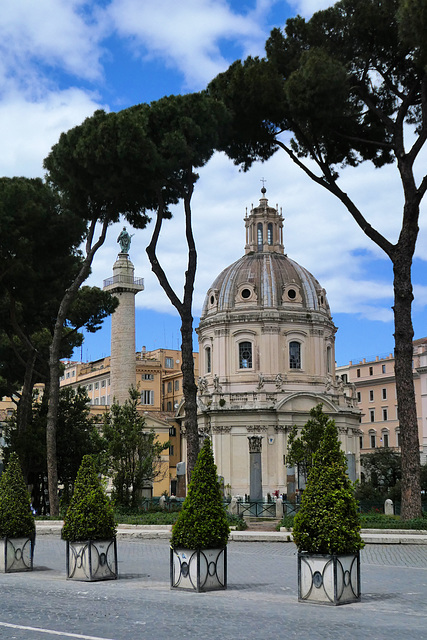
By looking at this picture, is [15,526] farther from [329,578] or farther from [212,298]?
[212,298]

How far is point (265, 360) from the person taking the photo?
54.9 metres

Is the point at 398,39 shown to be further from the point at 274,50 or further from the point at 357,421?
the point at 357,421

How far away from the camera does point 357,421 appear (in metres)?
58.0

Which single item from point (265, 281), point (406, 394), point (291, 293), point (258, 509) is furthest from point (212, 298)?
point (406, 394)

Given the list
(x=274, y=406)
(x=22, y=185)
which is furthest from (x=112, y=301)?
(x=274, y=406)

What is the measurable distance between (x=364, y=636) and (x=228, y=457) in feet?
150

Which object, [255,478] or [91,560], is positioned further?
[255,478]

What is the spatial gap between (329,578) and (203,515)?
Result: 1920mm

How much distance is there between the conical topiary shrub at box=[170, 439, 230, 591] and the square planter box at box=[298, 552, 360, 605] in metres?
1.35

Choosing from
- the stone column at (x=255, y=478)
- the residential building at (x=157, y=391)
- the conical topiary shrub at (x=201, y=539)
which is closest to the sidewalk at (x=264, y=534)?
the conical topiary shrub at (x=201, y=539)

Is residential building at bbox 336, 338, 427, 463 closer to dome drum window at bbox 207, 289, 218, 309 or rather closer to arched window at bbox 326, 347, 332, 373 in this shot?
arched window at bbox 326, 347, 332, 373

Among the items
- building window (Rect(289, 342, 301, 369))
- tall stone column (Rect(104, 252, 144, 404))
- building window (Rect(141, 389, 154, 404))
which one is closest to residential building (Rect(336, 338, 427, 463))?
building window (Rect(289, 342, 301, 369))

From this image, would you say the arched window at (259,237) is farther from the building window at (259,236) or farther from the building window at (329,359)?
the building window at (329,359)

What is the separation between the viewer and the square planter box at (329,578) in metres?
→ 9.02
